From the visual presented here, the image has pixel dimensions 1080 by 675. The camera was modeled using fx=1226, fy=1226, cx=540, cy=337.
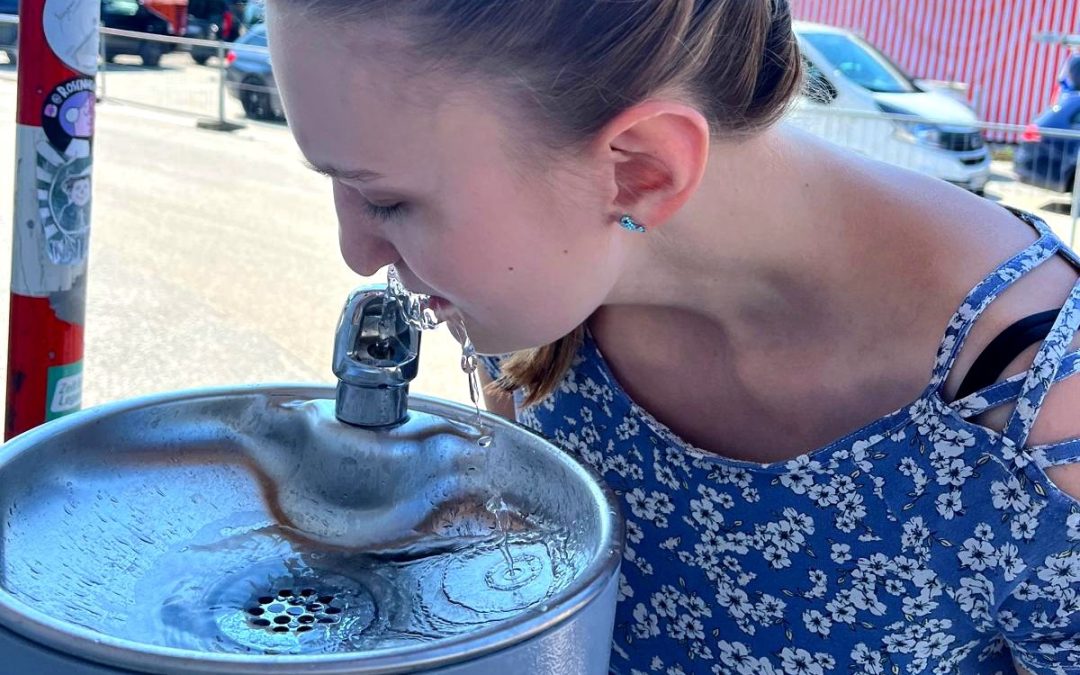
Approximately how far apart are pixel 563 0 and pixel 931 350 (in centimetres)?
44

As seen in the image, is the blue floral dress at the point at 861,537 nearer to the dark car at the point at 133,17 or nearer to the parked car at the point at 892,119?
the parked car at the point at 892,119

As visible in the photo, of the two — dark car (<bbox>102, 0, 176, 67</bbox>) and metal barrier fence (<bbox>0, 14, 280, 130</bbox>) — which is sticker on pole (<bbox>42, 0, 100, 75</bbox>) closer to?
metal barrier fence (<bbox>0, 14, 280, 130</bbox>)

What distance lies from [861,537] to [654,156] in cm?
41

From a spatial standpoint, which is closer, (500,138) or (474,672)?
(474,672)

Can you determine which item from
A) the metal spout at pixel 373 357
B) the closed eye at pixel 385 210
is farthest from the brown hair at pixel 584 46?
the metal spout at pixel 373 357

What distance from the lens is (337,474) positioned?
1.05 metres

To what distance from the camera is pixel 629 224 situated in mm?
982

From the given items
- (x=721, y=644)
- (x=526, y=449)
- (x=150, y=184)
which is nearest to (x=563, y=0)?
(x=526, y=449)

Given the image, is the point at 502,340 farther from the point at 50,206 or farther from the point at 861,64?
the point at 861,64

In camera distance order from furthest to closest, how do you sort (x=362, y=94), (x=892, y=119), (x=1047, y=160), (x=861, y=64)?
1. (x=861, y=64)
2. (x=1047, y=160)
3. (x=892, y=119)
4. (x=362, y=94)

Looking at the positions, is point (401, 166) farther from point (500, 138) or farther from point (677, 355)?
point (677, 355)

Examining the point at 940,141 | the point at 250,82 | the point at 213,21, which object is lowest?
the point at 250,82

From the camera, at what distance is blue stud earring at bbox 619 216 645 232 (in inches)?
38.5

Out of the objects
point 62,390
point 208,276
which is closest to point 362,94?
point 62,390
